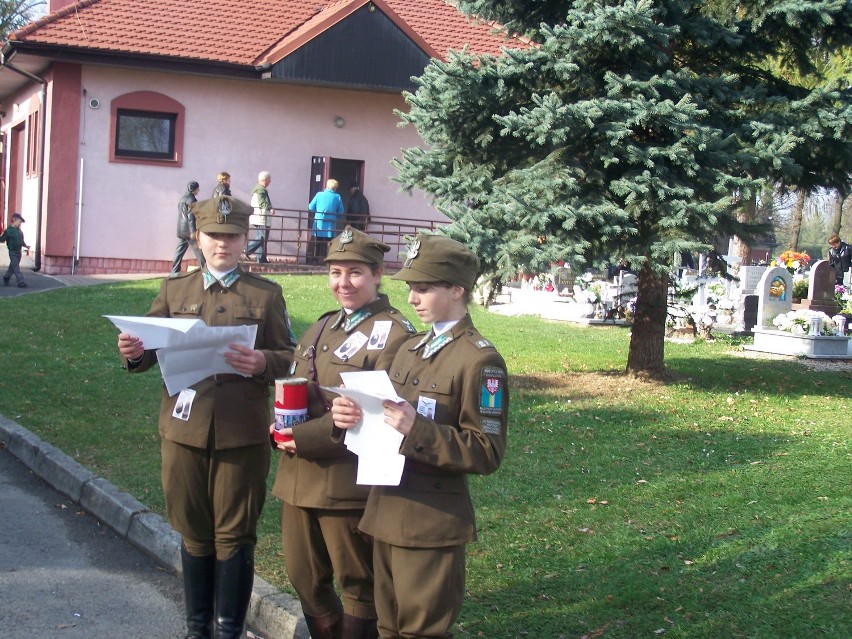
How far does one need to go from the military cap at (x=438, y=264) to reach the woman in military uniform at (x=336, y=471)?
0.50 metres

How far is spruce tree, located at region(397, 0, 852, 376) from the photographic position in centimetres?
1007

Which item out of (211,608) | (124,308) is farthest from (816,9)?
(124,308)

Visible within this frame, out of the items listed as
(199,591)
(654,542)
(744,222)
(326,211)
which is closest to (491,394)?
(199,591)

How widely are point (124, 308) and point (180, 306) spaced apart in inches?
458

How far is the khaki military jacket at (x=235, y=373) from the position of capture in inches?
181

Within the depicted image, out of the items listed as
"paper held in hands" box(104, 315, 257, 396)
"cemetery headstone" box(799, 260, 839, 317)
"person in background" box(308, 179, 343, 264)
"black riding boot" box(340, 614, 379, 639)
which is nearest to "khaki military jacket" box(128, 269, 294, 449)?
"paper held in hands" box(104, 315, 257, 396)

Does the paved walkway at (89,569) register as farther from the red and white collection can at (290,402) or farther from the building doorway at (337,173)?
the building doorway at (337,173)

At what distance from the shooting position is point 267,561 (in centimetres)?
595

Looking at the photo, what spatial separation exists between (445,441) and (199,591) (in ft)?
6.32

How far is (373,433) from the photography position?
3645mm

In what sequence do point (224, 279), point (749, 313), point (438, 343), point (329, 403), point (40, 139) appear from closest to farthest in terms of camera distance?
1. point (438, 343)
2. point (329, 403)
3. point (224, 279)
4. point (749, 313)
5. point (40, 139)

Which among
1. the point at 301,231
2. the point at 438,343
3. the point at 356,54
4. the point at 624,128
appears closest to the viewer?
the point at 438,343

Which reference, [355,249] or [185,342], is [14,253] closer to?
[185,342]

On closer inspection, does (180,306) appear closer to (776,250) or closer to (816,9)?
(816,9)
